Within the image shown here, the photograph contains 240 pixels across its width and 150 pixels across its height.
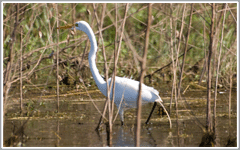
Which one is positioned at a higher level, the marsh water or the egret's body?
the egret's body

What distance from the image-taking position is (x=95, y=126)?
501 centimetres

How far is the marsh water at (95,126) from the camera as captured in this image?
14.0ft

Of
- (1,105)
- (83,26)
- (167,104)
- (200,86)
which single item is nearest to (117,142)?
(1,105)

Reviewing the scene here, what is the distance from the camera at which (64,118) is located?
5496 mm

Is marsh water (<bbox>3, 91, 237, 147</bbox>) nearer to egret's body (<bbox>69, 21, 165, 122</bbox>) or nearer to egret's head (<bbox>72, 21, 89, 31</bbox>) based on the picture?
egret's body (<bbox>69, 21, 165, 122</bbox>)

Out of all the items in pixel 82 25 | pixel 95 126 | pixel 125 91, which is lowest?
pixel 95 126

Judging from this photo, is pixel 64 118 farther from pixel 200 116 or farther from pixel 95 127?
pixel 200 116

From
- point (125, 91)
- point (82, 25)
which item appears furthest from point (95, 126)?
point (82, 25)

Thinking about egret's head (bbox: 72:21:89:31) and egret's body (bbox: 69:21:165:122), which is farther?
egret's head (bbox: 72:21:89:31)

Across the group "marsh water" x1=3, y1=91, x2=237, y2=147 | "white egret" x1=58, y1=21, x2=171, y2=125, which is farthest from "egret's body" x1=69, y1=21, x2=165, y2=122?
"marsh water" x1=3, y1=91, x2=237, y2=147

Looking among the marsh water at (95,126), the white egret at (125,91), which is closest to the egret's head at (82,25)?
the white egret at (125,91)

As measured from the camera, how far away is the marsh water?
4.28m

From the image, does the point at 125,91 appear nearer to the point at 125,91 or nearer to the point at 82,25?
the point at 125,91

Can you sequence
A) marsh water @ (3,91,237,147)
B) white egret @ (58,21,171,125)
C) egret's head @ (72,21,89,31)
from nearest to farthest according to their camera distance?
marsh water @ (3,91,237,147) → white egret @ (58,21,171,125) → egret's head @ (72,21,89,31)
